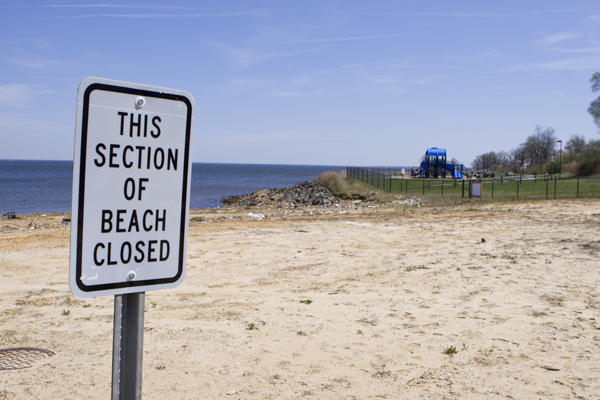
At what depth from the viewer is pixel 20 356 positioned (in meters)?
5.23

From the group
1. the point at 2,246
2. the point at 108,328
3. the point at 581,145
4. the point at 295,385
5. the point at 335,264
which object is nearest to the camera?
the point at 295,385

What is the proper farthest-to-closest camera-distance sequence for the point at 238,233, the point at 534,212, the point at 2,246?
1. the point at 534,212
2. the point at 238,233
3. the point at 2,246

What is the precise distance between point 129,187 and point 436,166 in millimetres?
65465

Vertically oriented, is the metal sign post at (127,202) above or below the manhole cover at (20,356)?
above

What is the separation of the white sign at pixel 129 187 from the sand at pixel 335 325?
314cm

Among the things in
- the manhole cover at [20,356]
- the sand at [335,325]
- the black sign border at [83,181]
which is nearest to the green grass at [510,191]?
the sand at [335,325]

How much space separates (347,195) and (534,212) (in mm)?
16166

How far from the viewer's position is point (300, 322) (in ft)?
21.6

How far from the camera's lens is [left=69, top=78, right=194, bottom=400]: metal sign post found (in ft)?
5.33

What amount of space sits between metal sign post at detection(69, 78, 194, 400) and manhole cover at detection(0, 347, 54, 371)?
13.6 ft

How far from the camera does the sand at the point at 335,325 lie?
4.68m

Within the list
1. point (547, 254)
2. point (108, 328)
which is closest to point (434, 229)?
point (547, 254)

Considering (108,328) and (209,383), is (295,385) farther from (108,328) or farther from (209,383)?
(108,328)

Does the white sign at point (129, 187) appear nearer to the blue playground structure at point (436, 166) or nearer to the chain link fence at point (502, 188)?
the chain link fence at point (502, 188)
